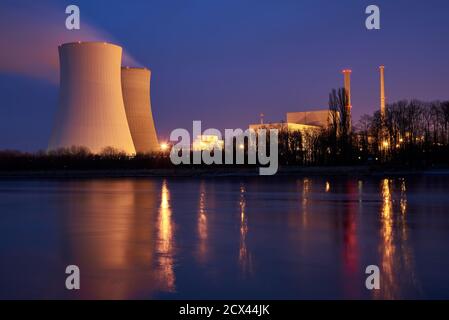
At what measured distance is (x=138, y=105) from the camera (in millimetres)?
38625

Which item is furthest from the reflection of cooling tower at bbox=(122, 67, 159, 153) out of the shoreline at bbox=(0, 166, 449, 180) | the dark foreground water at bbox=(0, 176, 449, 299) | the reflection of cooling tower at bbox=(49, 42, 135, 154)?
the dark foreground water at bbox=(0, 176, 449, 299)

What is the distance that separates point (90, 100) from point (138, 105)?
896 centimetres

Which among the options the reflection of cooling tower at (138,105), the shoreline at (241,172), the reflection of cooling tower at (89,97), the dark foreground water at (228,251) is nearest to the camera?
the dark foreground water at (228,251)

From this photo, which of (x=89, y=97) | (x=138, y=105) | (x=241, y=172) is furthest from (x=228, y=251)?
(x=138, y=105)

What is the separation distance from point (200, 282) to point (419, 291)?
5.82 ft

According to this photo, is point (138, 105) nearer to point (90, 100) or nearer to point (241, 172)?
point (90, 100)

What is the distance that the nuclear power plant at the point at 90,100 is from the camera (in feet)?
95.6

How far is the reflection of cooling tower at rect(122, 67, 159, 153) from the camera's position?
3806 centimetres

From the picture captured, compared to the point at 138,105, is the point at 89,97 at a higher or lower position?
lower

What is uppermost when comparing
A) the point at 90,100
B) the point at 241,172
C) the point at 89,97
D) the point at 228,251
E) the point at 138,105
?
the point at 138,105

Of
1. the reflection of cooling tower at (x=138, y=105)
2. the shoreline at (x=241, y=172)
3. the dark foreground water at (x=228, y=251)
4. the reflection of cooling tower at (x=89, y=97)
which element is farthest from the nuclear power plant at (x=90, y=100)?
the dark foreground water at (x=228, y=251)

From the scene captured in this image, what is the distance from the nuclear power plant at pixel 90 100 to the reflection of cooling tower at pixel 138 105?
5407 millimetres

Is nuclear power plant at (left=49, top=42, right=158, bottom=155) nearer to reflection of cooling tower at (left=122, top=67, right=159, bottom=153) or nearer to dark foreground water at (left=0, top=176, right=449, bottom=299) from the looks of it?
reflection of cooling tower at (left=122, top=67, right=159, bottom=153)

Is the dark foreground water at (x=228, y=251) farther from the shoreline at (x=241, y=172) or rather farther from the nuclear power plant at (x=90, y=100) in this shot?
the nuclear power plant at (x=90, y=100)
